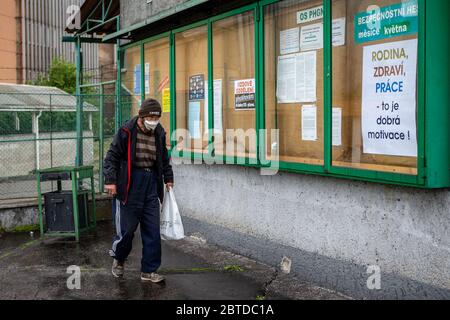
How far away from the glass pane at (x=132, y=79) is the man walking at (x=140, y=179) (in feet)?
11.7

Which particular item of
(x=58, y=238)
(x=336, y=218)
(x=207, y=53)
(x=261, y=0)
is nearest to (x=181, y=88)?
(x=207, y=53)

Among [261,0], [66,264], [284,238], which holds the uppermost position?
[261,0]

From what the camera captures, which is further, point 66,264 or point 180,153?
point 180,153

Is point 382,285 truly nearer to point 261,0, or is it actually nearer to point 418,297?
Result: point 418,297

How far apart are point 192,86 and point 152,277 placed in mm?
3085

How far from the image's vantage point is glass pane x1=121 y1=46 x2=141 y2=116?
9203 millimetres

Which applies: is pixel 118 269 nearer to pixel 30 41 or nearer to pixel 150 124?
pixel 150 124

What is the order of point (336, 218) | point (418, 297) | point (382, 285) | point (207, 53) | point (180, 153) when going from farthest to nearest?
1. point (180, 153)
2. point (207, 53)
3. point (336, 218)
4. point (382, 285)
5. point (418, 297)

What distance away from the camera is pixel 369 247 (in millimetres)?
4930

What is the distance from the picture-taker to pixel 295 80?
583 cm

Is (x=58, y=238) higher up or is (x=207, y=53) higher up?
(x=207, y=53)
